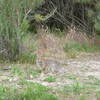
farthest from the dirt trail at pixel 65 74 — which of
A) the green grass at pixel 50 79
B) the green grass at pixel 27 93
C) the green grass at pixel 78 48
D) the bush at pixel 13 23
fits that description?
the green grass at pixel 78 48

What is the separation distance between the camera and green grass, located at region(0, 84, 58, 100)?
18.5 feet

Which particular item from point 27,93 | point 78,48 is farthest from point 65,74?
point 78,48

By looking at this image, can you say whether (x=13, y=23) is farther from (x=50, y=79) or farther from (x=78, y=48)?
(x=78, y=48)

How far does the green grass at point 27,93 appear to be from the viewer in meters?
5.65

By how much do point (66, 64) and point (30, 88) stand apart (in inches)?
124


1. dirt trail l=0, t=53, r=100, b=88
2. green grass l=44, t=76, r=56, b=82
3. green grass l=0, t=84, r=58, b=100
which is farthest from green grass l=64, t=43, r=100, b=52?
green grass l=0, t=84, r=58, b=100

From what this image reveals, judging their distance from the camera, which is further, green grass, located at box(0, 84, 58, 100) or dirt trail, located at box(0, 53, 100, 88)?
dirt trail, located at box(0, 53, 100, 88)

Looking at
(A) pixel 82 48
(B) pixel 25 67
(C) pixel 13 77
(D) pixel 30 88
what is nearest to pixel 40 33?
(A) pixel 82 48

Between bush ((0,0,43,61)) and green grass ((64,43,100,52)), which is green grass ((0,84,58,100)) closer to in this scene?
bush ((0,0,43,61))

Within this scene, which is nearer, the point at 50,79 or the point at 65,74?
the point at 50,79

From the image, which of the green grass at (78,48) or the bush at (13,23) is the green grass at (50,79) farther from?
the green grass at (78,48)

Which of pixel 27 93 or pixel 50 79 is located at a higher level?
pixel 27 93

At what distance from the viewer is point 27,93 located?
5742 millimetres

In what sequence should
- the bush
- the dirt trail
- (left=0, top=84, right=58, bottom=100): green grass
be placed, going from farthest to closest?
the bush → the dirt trail → (left=0, top=84, right=58, bottom=100): green grass
